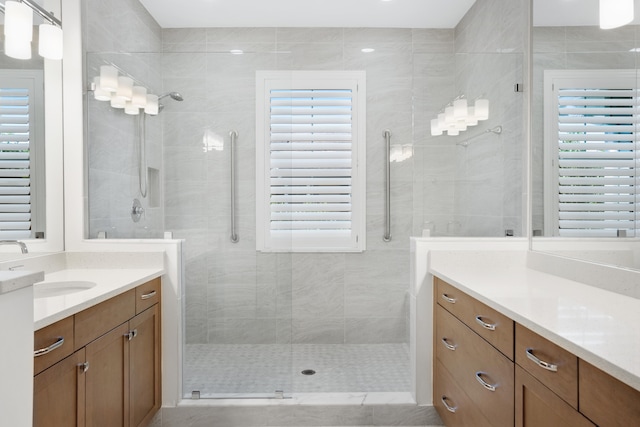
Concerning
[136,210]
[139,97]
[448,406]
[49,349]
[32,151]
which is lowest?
[448,406]

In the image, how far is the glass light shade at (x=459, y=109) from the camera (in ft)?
8.10

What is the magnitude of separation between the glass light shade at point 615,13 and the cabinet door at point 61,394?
2.35 metres

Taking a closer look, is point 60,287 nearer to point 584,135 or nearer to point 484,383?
point 484,383

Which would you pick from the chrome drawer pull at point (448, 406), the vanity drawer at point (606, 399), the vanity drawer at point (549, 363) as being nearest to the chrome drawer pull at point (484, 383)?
the vanity drawer at point (549, 363)

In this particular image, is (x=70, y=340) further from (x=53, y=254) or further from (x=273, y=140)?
(x=273, y=140)

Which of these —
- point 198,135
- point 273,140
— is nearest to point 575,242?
point 273,140

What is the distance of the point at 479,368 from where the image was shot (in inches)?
68.0

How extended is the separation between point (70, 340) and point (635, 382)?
64.7 inches

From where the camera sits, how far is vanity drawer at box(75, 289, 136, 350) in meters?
1.62

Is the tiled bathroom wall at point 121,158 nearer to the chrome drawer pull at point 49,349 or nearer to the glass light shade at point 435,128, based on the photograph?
the chrome drawer pull at point 49,349

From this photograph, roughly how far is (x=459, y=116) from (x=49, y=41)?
2.11 meters

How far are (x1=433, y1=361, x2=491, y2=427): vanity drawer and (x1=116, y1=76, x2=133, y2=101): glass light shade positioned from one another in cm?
226

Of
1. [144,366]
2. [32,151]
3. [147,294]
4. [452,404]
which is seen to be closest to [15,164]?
[32,151]

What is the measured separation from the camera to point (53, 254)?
2.32 m
